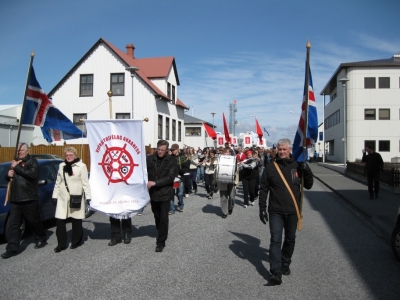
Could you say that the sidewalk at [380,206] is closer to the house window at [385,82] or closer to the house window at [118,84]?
the house window at [118,84]

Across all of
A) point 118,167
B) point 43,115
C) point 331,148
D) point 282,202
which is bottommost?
point 282,202

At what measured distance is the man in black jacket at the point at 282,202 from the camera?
5.38m

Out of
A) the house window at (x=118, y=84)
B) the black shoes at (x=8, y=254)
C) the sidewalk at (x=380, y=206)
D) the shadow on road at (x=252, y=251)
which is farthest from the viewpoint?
the house window at (x=118, y=84)

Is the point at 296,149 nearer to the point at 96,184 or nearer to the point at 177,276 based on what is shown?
the point at 177,276

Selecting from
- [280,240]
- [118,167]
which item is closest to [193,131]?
[118,167]

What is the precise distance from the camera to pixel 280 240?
5395 millimetres

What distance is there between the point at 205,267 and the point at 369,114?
136ft

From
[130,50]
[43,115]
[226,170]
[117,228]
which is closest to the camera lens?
[117,228]

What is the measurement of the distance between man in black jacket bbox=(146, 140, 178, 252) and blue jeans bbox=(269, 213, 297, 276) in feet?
7.56

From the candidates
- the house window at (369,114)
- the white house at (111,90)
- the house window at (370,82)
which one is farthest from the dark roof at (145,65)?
the house window at (370,82)

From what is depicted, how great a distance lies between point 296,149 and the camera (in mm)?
6734

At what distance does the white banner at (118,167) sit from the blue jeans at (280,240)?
293 cm

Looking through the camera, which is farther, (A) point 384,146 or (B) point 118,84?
(A) point 384,146

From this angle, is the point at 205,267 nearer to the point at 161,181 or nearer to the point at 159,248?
the point at 159,248
